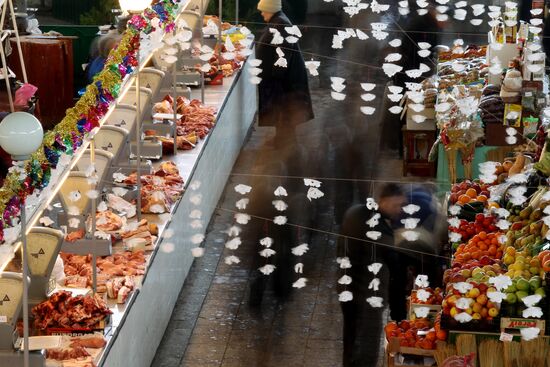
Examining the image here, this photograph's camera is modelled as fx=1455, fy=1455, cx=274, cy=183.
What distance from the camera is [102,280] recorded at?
9766 millimetres

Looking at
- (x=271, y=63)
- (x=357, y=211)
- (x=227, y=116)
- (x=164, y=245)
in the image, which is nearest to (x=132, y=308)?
(x=164, y=245)

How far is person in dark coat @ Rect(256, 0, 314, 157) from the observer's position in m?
14.9

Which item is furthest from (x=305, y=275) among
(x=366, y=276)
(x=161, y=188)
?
(x=161, y=188)

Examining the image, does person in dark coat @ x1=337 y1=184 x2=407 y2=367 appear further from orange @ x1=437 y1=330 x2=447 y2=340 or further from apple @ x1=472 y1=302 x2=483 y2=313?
apple @ x1=472 y1=302 x2=483 y2=313

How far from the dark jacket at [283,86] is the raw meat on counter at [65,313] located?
253 inches

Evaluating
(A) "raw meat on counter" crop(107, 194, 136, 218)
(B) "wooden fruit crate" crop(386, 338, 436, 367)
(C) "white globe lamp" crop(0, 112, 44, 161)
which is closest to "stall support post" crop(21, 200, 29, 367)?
(C) "white globe lamp" crop(0, 112, 44, 161)

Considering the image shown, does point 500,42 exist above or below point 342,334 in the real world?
above

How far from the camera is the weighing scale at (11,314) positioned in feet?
26.3

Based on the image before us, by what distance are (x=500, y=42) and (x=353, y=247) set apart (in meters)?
3.58

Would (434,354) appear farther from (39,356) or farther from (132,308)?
(39,356)

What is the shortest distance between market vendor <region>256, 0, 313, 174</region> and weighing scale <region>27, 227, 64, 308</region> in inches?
244

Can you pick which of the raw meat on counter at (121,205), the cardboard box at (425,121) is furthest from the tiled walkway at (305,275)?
the raw meat on counter at (121,205)

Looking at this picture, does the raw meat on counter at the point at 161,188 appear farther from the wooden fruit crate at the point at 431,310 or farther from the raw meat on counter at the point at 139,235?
the wooden fruit crate at the point at 431,310

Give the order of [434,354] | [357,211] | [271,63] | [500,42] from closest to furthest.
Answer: [434,354] < [357,211] < [500,42] < [271,63]
